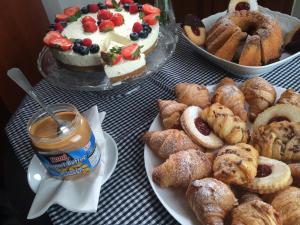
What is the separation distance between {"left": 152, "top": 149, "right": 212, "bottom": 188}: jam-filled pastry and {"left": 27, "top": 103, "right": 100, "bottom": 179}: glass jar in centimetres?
17

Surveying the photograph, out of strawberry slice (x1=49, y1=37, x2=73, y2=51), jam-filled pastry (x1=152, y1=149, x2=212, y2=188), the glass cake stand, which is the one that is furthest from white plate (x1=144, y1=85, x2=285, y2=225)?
strawberry slice (x1=49, y1=37, x2=73, y2=51)

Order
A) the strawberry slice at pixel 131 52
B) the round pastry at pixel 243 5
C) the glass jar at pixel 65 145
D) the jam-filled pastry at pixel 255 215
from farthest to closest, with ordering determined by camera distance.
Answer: the round pastry at pixel 243 5 → the strawberry slice at pixel 131 52 → the glass jar at pixel 65 145 → the jam-filled pastry at pixel 255 215

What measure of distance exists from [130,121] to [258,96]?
0.40 m

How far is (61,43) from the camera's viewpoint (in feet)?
3.80

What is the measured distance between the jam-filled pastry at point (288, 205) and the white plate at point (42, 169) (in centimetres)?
39

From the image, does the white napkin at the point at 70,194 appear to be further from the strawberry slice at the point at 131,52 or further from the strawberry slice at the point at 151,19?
the strawberry slice at the point at 151,19

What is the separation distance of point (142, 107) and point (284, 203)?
554 mm

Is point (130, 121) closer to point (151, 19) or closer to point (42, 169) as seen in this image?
point (42, 169)

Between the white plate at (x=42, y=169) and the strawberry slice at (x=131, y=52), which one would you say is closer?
the white plate at (x=42, y=169)

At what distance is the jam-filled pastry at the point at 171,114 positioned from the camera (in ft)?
2.77

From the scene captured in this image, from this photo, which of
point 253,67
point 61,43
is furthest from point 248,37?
point 61,43

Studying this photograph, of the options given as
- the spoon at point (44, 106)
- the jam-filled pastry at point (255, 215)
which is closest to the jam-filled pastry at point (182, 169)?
the jam-filled pastry at point (255, 215)

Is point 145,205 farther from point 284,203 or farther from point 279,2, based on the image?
point 279,2

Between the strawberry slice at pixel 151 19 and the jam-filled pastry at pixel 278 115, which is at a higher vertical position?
the strawberry slice at pixel 151 19
